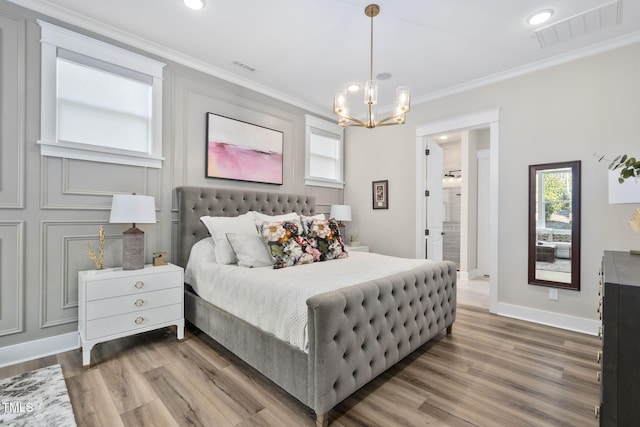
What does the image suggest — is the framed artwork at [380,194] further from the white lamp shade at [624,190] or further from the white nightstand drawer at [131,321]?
the white nightstand drawer at [131,321]

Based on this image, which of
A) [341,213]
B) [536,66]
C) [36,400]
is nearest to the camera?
[36,400]

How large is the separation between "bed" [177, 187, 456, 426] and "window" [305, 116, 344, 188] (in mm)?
1912

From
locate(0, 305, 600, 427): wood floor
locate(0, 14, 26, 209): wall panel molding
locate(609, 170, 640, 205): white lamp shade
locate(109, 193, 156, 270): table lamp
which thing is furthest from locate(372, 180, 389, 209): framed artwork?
locate(0, 14, 26, 209): wall panel molding

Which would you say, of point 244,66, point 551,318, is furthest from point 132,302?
point 551,318

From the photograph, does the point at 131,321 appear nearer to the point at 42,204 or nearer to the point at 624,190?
the point at 42,204

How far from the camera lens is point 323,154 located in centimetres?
473

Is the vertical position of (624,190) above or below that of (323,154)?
below

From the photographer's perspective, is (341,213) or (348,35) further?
(341,213)

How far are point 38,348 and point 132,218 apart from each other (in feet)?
4.02

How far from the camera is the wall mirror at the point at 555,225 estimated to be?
2959 millimetres

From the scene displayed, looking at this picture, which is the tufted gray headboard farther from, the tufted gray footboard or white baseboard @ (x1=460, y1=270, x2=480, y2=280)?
white baseboard @ (x1=460, y1=270, x2=480, y2=280)

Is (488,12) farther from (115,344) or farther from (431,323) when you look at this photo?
(115,344)

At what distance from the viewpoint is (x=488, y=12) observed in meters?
2.36

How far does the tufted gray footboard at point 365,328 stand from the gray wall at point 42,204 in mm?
2132
